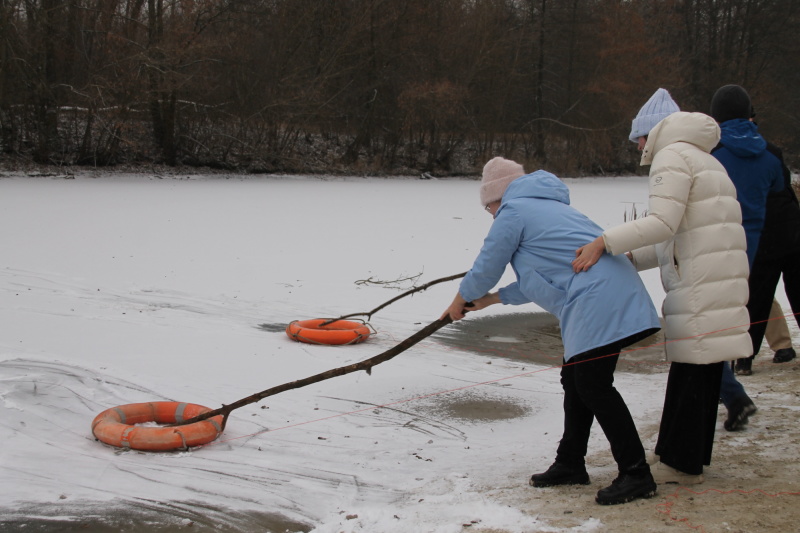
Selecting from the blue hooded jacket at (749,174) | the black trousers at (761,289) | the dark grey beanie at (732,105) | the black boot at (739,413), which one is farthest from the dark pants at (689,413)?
the dark grey beanie at (732,105)

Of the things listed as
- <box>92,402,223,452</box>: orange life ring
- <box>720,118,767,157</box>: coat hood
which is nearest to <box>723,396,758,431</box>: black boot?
<box>720,118,767,157</box>: coat hood

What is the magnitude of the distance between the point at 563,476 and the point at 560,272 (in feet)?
2.95

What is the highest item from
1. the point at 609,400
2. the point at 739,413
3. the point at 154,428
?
the point at 609,400

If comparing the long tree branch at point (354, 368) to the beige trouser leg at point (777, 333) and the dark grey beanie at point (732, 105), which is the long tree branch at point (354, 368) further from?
the beige trouser leg at point (777, 333)

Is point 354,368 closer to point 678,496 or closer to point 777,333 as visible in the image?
point 678,496

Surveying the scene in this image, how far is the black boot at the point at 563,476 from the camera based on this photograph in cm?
332

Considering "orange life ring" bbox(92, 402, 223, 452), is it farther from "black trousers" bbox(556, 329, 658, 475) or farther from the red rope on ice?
the red rope on ice

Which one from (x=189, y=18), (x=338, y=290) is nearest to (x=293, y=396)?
(x=338, y=290)

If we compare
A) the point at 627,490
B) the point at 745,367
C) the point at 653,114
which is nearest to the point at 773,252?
the point at 745,367

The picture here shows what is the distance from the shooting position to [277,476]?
3.70 m

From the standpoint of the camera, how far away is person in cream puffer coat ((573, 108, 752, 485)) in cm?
300

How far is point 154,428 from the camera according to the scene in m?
3.99

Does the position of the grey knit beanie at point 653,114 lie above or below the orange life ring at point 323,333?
above

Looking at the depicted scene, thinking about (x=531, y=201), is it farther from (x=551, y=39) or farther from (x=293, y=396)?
(x=551, y=39)
